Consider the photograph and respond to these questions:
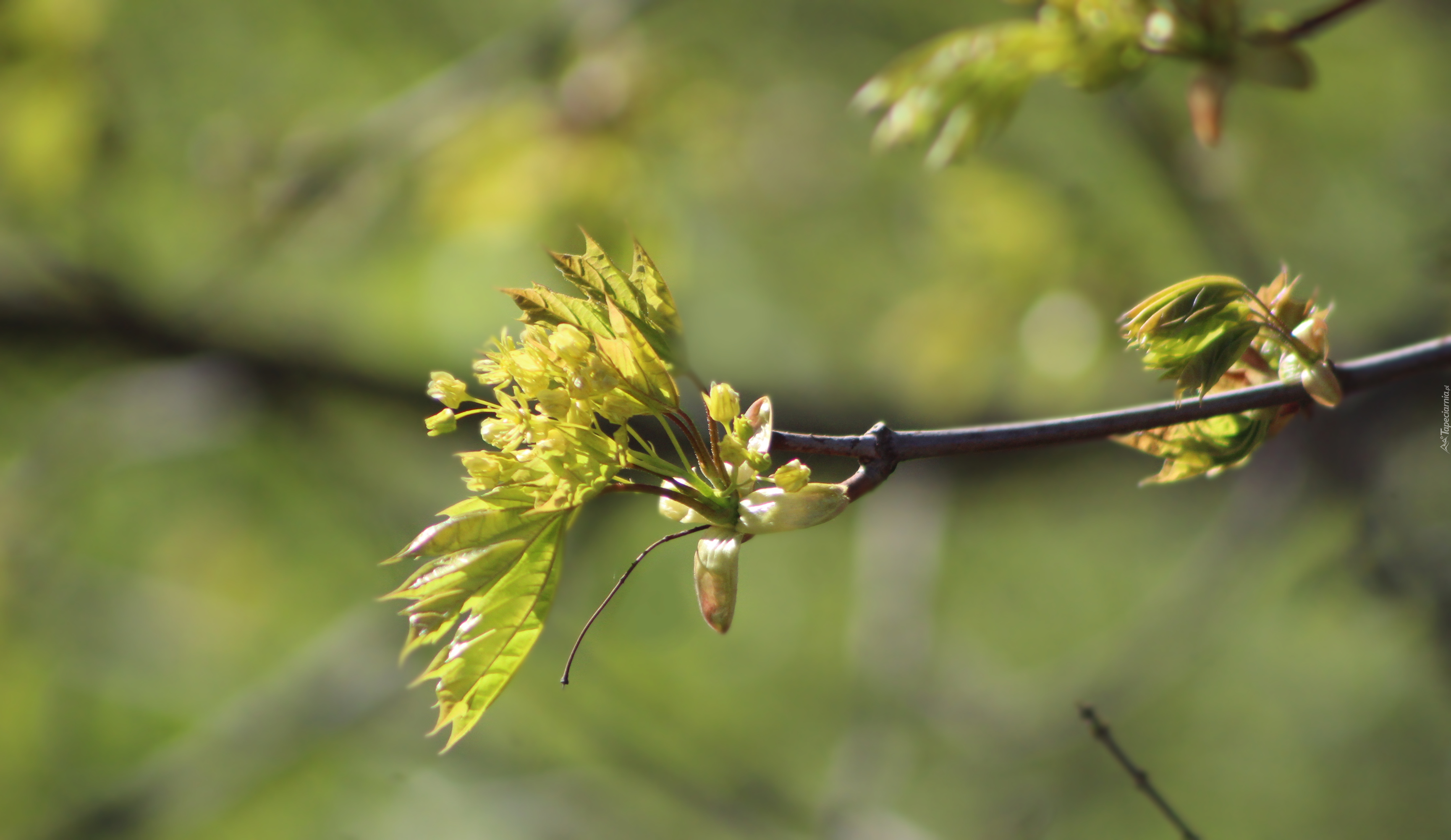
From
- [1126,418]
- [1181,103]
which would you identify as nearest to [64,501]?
[1126,418]

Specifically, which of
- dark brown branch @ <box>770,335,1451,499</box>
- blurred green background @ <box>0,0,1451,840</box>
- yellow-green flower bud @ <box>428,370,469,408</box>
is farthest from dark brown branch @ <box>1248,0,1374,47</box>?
yellow-green flower bud @ <box>428,370,469,408</box>

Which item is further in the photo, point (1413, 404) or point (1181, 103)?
point (1181, 103)

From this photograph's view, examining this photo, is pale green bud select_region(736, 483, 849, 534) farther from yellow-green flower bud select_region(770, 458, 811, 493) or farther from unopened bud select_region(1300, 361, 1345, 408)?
unopened bud select_region(1300, 361, 1345, 408)

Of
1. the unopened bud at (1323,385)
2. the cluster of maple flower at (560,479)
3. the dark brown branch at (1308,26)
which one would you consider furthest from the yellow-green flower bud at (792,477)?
the dark brown branch at (1308,26)

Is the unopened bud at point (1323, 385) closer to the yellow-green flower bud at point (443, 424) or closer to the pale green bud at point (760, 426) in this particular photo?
the pale green bud at point (760, 426)

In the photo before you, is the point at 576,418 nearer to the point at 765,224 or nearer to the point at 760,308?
the point at 765,224

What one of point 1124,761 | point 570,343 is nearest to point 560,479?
point 570,343

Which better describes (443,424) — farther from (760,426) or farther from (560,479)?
(760,426)
